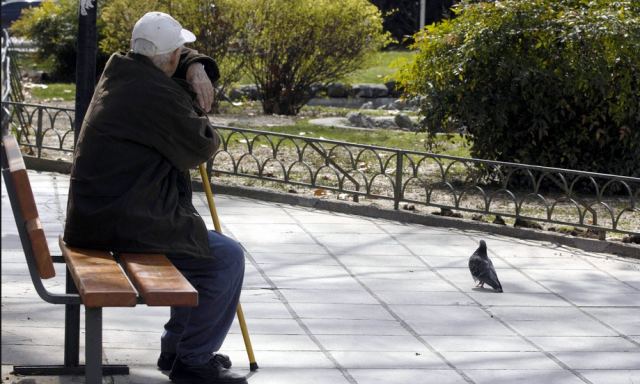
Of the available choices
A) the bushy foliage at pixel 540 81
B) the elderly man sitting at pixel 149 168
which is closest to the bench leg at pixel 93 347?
the elderly man sitting at pixel 149 168

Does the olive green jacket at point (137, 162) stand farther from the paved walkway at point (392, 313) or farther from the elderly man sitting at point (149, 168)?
the paved walkway at point (392, 313)

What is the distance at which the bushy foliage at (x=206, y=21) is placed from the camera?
1523 centimetres

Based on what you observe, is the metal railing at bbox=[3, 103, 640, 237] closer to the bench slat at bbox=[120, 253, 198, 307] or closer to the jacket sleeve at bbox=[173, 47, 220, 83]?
the jacket sleeve at bbox=[173, 47, 220, 83]

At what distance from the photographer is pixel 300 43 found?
15773 mm

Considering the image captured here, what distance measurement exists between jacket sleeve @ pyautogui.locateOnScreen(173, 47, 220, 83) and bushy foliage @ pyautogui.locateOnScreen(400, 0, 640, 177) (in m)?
5.44

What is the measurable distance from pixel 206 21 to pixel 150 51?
10627 mm

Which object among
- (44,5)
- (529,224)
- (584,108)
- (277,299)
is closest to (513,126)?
(584,108)

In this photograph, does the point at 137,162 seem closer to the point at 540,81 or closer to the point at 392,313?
the point at 392,313

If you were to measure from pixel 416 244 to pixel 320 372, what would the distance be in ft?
11.0

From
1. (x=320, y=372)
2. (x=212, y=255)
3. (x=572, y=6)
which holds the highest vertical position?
(x=572, y=6)

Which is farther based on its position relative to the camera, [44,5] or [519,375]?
[44,5]

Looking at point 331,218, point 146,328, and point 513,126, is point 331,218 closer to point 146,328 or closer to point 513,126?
point 513,126

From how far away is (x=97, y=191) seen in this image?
4785 mm

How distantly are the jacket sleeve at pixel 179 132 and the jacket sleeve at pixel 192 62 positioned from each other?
40cm
